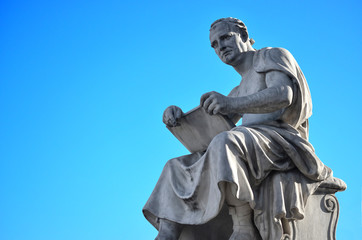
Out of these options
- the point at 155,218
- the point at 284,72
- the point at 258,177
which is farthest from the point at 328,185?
the point at 155,218

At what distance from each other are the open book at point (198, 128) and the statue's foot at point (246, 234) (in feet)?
3.52

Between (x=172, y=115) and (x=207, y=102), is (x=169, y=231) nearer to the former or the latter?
(x=172, y=115)

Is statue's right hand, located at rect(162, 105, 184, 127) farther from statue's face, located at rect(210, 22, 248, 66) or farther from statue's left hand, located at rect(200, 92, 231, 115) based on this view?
statue's face, located at rect(210, 22, 248, 66)

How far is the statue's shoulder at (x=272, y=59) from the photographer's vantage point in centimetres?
562

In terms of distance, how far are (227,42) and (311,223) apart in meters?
2.12

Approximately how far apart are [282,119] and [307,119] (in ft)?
1.65

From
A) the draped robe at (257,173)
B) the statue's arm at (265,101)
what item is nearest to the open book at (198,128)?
the draped robe at (257,173)

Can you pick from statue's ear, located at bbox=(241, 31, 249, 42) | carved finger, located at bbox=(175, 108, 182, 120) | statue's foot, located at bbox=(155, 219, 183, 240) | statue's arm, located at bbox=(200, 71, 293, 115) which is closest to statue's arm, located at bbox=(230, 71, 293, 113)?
statue's arm, located at bbox=(200, 71, 293, 115)

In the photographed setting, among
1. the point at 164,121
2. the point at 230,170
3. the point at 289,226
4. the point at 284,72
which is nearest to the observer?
the point at 230,170

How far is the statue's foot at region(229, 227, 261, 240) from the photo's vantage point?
16.4ft

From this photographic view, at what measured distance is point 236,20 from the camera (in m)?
6.09

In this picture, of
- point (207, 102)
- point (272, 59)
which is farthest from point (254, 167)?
point (272, 59)

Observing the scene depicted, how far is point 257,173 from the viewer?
5.10 m

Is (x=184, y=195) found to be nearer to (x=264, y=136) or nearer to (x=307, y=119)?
(x=264, y=136)
